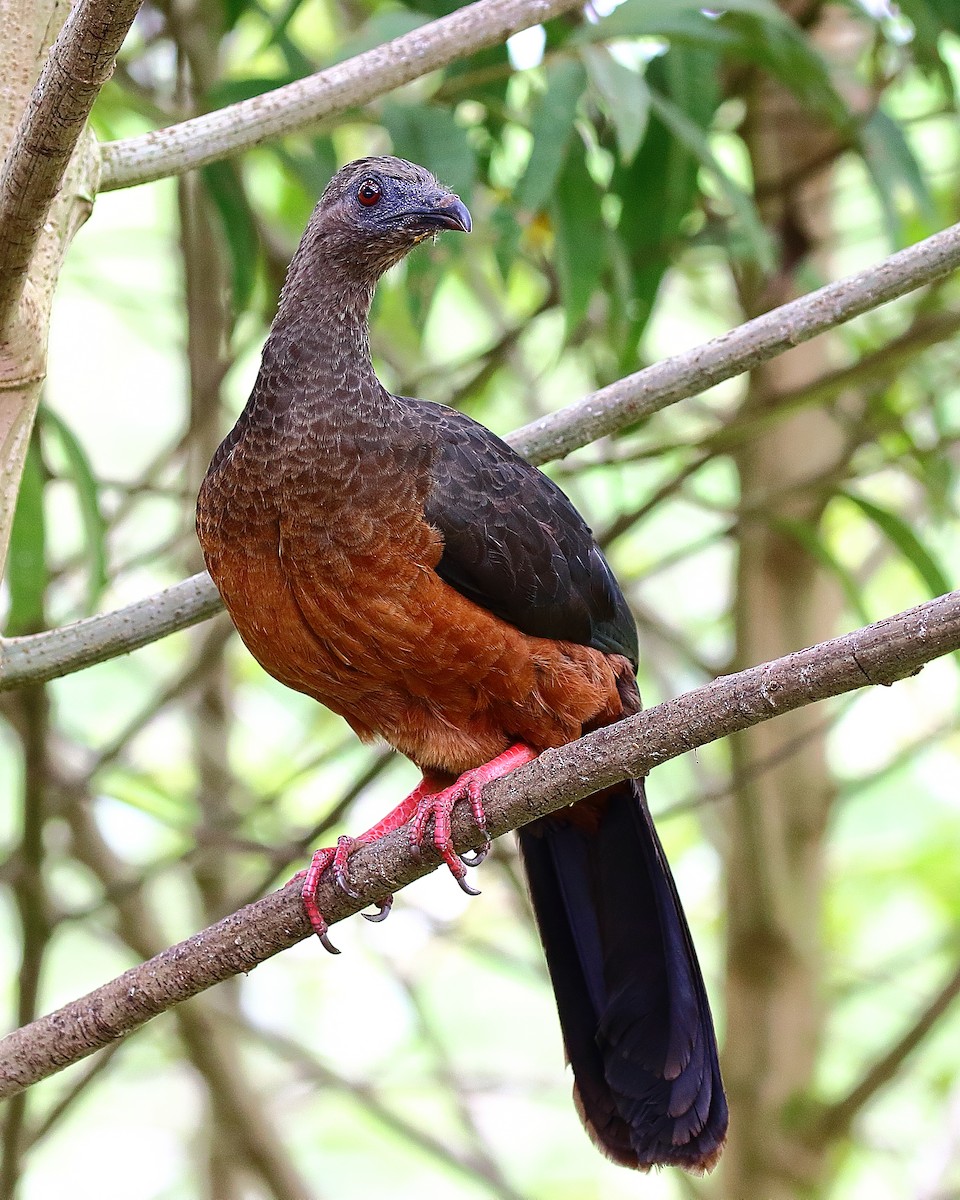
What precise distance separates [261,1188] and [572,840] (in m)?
2.15

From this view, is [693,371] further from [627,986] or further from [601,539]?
[601,539]

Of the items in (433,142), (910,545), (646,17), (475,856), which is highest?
(646,17)

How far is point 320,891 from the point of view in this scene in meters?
2.63

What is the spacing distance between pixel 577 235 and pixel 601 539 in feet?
2.95

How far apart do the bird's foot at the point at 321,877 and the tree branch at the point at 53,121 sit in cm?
112

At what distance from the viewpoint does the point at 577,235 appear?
3.60 meters

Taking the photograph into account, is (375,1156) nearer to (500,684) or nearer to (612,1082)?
(612,1082)

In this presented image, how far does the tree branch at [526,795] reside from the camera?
5.79ft

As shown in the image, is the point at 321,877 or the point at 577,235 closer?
the point at 321,877

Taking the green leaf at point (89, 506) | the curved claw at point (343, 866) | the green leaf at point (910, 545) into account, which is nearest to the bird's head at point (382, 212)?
the green leaf at point (89, 506)

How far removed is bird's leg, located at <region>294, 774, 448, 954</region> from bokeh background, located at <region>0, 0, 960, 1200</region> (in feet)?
1.98

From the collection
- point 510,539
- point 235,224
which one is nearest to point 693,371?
point 510,539

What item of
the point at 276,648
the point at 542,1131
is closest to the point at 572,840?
the point at 276,648

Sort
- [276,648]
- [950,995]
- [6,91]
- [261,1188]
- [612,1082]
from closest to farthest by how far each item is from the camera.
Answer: [6,91] → [276,648] → [612,1082] → [950,995] → [261,1188]
